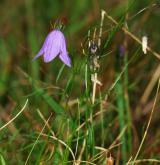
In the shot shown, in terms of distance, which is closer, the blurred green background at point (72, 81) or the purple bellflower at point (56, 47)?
the purple bellflower at point (56, 47)

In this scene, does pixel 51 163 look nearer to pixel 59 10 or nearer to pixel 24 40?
pixel 24 40

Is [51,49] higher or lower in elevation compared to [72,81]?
higher

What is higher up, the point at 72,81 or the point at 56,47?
the point at 56,47

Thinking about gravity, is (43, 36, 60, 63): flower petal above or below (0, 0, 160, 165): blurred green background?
above

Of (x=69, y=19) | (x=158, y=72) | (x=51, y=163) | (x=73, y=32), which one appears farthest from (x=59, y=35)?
(x=69, y=19)

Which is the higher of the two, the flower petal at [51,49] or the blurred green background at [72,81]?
the flower petal at [51,49]

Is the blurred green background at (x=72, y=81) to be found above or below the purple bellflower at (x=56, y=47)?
below

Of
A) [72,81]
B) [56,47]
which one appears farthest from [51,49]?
[72,81]

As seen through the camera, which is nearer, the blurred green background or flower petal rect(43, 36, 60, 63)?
flower petal rect(43, 36, 60, 63)

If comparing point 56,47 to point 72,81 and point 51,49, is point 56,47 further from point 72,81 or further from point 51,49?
point 72,81

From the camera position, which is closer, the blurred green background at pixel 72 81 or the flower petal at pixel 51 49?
the flower petal at pixel 51 49

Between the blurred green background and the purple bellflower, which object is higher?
the purple bellflower

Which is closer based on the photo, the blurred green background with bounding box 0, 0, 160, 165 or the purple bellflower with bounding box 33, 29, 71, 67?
the purple bellflower with bounding box 33, 29, 71, 67
